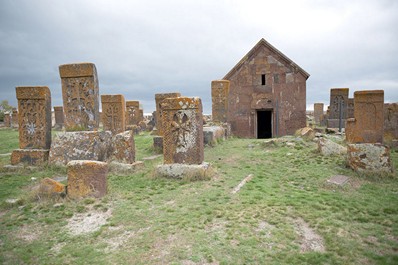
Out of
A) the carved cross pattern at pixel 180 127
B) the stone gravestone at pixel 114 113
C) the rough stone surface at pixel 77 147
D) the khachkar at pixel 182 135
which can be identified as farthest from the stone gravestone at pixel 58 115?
the carved cross pattern at pixel 180 127

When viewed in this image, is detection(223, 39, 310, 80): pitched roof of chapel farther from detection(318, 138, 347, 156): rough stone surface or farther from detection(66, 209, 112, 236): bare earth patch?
detection(66, 209, 112, 236): bare earth patch

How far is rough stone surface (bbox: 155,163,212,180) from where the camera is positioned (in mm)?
5688

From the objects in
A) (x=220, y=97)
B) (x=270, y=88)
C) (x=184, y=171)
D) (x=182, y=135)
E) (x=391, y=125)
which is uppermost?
(x=270, y=88)

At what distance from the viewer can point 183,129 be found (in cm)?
594

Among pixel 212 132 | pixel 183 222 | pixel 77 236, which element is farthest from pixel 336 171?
pixel 77 236

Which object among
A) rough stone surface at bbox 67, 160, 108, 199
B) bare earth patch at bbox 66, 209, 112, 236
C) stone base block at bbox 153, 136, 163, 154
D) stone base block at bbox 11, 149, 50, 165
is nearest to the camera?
bare earth patch at bbox 66, 209, 112, 236

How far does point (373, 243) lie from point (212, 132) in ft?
23.2

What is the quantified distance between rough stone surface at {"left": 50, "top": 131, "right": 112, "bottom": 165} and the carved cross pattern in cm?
207

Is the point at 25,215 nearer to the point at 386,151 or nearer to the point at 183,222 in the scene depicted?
the point at 183,222

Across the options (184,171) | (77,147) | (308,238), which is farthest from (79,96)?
(308,238)

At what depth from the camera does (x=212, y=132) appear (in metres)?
9.94

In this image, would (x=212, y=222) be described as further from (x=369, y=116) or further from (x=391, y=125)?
(x=391, y=125)

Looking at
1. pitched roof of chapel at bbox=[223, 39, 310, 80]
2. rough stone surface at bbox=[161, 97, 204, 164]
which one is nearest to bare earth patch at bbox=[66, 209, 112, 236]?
rough stone surface at bbox=[161, 97, 204, 164]

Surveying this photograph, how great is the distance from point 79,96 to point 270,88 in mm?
Result: 9529
